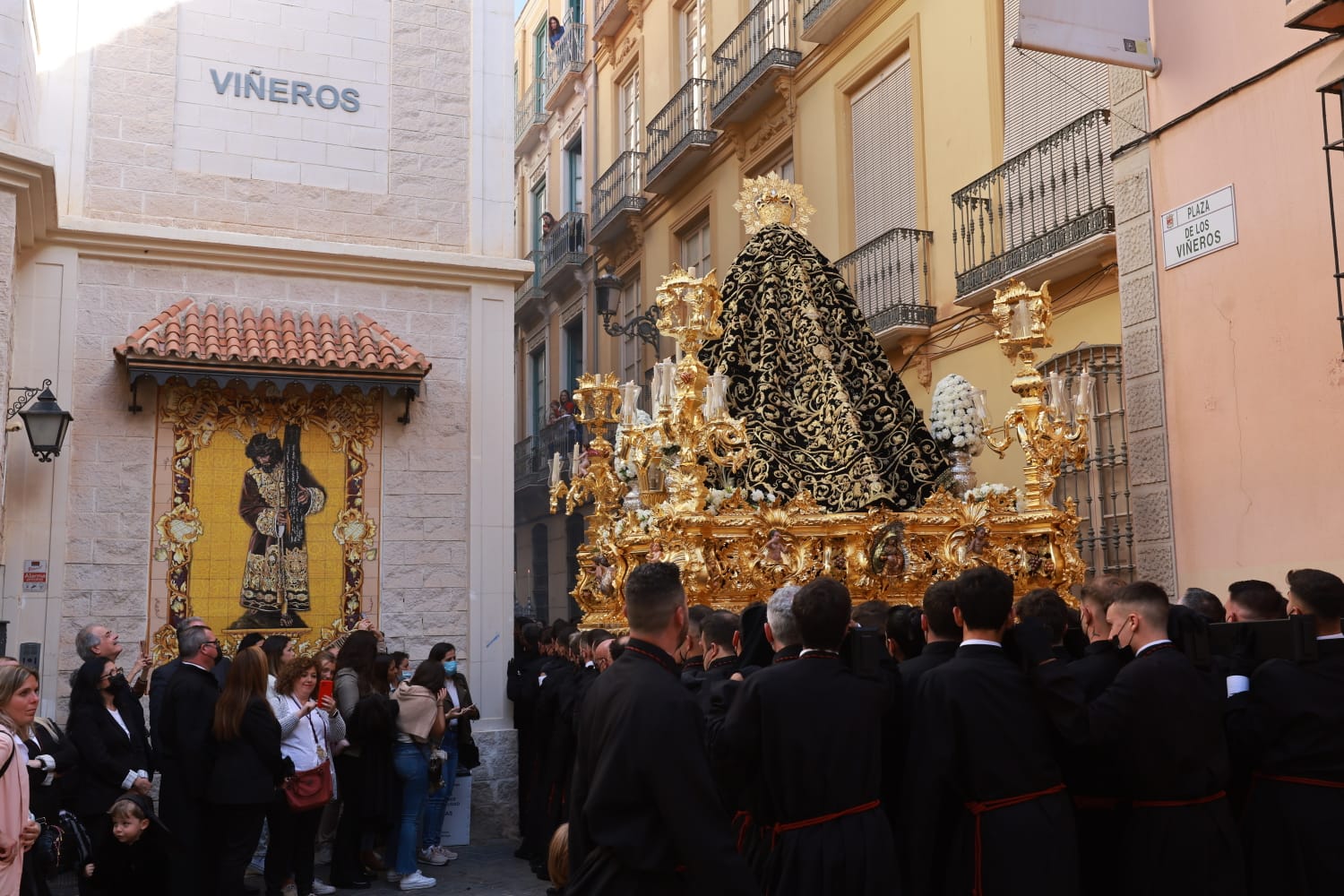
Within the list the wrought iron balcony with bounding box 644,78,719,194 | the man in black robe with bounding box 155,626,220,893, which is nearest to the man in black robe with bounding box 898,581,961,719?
the man in black robe with bounding box 155,626,220,893

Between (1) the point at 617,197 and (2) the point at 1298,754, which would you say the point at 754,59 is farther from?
(2) the point at 1298,754

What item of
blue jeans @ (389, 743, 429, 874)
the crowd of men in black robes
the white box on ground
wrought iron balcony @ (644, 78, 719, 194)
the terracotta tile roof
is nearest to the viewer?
the crowd of men in black robes

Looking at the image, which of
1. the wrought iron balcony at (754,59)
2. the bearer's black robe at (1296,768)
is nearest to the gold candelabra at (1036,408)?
the bearer's black robe at (1296,768)

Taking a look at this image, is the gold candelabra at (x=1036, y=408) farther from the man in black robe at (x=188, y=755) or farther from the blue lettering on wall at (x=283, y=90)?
the blue lettering on wall at (x=283, y=90)

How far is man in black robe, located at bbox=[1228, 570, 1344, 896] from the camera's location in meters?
4.14

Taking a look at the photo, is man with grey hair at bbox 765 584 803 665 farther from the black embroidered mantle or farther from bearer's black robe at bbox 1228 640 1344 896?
the black embroidered mantle

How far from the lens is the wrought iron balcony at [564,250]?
20594mm

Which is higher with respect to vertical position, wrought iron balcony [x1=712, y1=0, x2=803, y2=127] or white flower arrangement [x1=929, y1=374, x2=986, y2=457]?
wrought iron balcony [x1=712, y1=0, x2=803, y2=127]

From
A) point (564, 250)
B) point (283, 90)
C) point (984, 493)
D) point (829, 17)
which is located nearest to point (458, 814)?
point (984, 493)

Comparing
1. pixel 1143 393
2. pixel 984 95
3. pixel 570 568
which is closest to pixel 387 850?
pixel 1143 393

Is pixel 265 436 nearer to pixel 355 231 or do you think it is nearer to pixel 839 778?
pixel 355 231

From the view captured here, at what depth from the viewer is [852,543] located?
7.44m

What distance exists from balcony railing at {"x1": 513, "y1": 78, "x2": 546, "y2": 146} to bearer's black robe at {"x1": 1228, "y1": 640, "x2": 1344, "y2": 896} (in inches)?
824

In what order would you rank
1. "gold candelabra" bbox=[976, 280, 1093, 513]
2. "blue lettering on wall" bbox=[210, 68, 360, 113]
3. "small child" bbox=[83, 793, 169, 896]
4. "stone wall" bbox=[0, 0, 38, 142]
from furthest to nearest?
"blue lettering on wall" bbox=[210, 68, 360, 113], "stone wall" bbox=[0, 0, 38, 142], "gold candelabra" bbox=[976, 280, 1093, 513], "small child" bbox=[83, 793, 169, 896]
